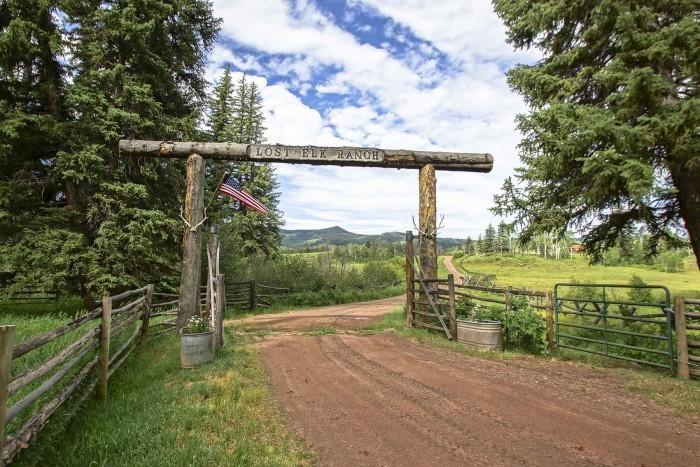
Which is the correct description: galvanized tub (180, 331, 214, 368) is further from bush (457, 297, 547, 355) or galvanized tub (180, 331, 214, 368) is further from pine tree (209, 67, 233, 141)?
pine tree (209, 67, 233, 141)

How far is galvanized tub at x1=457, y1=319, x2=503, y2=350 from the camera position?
761 centimetres

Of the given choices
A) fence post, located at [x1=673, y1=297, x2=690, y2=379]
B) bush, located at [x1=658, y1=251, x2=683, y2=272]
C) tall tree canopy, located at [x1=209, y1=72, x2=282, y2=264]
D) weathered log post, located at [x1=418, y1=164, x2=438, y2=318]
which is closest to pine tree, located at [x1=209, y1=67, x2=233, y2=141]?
tall tree canopy, located at [x1=209, y1=72, x2=282, y2=264]

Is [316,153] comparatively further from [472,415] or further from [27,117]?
[27,117]

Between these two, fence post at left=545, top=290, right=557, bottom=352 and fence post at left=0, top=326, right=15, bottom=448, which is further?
fence post at left=545, top=290, right=557, bottom=352

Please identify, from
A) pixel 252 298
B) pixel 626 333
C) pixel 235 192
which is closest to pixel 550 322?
pixel 626 333

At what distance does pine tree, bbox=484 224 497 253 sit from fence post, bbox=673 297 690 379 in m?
100

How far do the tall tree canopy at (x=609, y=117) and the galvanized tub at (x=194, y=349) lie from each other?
803 centimetres

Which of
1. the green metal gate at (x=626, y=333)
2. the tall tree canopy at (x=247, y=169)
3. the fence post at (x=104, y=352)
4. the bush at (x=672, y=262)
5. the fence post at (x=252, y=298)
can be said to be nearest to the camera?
the fence post at (x=104, y=352)

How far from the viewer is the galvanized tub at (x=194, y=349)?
21.2ft

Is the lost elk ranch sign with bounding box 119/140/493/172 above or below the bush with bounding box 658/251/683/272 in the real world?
above

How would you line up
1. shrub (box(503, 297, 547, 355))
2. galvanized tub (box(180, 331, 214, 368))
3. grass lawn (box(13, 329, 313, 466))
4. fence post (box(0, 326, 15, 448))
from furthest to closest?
shrub (box(503, 297, 547, 355))
galvanized tub (box(180, 331, 214, 368))
grass lawn (box(13, 329, 313, 466))
fence post (box(0, 326, 15, 448))

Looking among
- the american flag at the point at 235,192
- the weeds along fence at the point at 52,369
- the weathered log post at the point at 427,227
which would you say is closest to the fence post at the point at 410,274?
the weathered log post at the point at 427,227

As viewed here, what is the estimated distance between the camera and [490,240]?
355ft

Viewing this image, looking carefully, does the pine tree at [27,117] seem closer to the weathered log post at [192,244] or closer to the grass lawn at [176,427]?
the weathered log post at [192,244]
